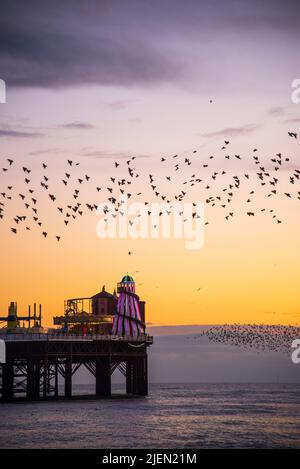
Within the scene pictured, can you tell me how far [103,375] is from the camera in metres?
137

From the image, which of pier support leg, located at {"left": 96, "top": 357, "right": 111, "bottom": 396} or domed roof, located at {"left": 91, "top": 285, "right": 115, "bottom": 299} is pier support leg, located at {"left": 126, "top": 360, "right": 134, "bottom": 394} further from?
domed roof, located at {"left": 91, "top": 285, "right": 115, "bottom": 299}

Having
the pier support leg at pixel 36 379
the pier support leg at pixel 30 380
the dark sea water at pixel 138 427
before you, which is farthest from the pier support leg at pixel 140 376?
the pier support leg at pixel 30 380

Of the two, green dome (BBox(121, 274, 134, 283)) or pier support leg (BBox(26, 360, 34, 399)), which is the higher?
green dome (BBox(121, 274, 134, 283))

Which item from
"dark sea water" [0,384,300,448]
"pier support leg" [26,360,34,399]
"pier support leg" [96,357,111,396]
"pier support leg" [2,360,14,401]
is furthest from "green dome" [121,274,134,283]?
"dark sea water" [0,384,300,448]

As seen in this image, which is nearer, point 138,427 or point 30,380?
point 138,427

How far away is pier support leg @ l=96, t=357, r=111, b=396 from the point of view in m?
135

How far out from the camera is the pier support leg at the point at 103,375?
5300 inches

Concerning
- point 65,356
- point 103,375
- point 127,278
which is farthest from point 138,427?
point 127,278

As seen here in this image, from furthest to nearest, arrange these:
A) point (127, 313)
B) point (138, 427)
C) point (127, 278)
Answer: point (127, 278)
point (127, 313)
point (138, 427)

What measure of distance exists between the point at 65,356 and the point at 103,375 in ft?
46.0

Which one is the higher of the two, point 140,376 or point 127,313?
point 127,313

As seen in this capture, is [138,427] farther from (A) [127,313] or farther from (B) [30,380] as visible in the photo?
(A) [127,313]

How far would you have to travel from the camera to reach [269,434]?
83.8 meters
